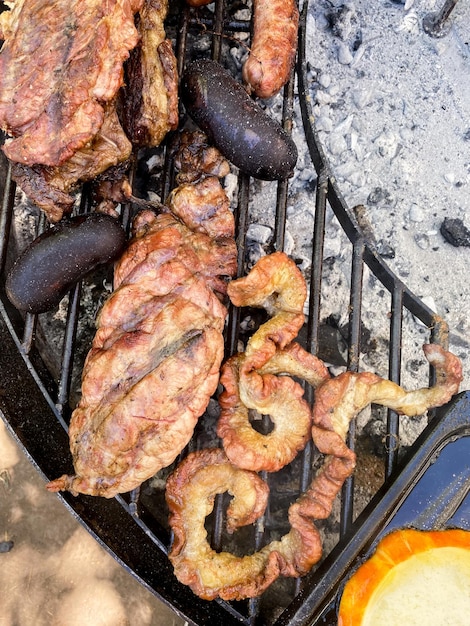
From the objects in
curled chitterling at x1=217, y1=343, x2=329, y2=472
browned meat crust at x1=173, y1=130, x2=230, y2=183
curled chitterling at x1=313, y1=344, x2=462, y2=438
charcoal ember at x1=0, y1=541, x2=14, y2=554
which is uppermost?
browned meat crust at x1=173, y1=130, x2=230, y2=183

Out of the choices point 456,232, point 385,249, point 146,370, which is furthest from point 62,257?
point 456,232

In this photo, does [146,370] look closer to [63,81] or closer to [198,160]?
[198,160]

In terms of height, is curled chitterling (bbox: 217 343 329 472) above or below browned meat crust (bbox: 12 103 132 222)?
below

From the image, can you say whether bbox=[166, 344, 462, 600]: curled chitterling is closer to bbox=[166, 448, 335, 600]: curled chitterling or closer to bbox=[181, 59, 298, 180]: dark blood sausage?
bbox=[166, 448, 335, 600]: curled chitterling

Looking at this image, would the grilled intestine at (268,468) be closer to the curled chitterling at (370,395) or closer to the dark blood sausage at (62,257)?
the curled chitterling at (370,395)

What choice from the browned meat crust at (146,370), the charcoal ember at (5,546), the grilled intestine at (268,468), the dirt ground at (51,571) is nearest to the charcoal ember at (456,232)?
the grilled intestine at (268,468)

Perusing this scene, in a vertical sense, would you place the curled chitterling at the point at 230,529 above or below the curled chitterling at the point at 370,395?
below

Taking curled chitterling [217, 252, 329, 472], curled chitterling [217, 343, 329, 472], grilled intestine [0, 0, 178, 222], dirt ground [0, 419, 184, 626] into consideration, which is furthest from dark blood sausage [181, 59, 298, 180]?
dirt ground [0, 419, 184, 626]
